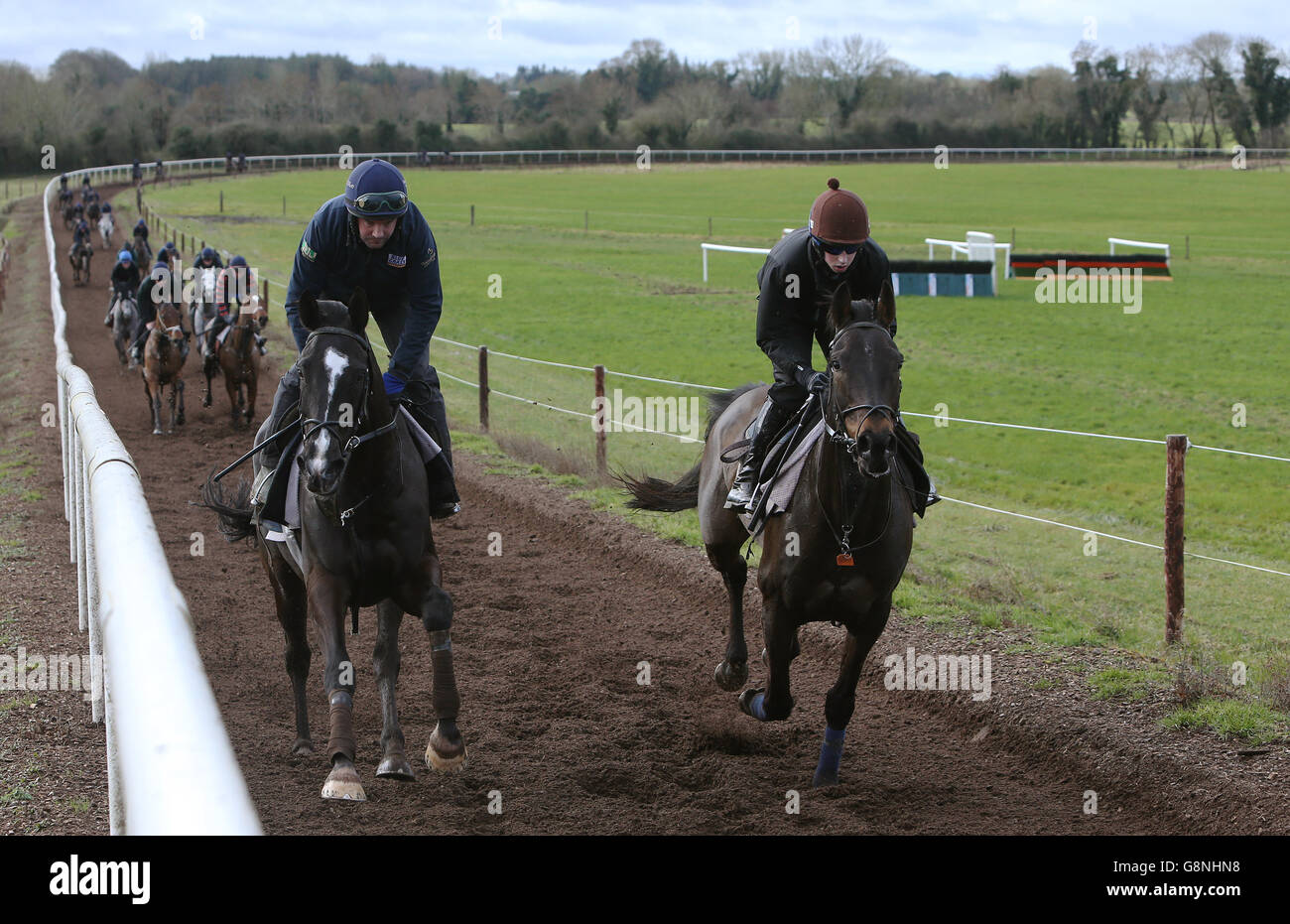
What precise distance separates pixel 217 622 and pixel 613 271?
103 ft

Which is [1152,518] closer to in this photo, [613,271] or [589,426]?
[589,426]

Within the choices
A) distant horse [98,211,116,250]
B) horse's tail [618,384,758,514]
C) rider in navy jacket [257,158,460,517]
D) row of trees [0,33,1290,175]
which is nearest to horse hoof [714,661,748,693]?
horse's tail [618,384,758,514]

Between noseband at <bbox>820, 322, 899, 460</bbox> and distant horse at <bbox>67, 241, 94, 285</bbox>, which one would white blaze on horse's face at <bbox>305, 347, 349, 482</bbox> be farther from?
distant horse at <bbox>67, 241, 94, 285</bbox>

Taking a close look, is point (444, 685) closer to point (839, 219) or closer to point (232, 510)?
point (232, 510)

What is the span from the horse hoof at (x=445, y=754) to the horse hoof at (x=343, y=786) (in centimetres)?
34

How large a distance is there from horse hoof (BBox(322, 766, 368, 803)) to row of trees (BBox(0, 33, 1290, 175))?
80673 millimetres

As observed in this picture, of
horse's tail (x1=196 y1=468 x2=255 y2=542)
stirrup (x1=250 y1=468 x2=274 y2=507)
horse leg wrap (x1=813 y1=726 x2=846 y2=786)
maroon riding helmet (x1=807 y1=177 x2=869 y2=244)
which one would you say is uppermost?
maroon riding helmet (x1=807 y1=177 x2=869 y2=244)

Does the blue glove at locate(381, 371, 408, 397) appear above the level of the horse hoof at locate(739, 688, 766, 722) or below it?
above

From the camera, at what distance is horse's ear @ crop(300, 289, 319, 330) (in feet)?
17.1

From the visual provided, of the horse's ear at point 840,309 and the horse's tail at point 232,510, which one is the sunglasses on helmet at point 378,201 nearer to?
the horse's tail at point 232,510

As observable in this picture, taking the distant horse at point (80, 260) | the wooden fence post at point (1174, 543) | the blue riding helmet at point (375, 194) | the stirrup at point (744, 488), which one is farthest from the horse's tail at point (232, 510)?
the distant horse at point (80, 260)

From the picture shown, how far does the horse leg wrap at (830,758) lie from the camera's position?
5844 mm

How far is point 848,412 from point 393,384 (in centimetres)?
213
